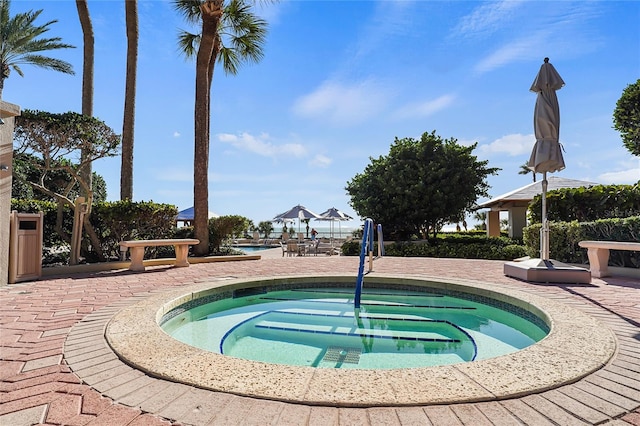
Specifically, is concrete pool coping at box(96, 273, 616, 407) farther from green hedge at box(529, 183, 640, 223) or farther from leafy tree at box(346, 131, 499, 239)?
leafy tree at box(346, 131, 499, 239)

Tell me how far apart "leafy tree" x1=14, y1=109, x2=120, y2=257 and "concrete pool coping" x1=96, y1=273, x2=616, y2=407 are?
6.82 meters

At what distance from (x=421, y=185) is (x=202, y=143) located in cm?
850

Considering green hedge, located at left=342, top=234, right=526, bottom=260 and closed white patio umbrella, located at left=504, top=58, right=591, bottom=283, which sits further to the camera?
green hedge, located at left=342, top=234, right=526, bottom=260

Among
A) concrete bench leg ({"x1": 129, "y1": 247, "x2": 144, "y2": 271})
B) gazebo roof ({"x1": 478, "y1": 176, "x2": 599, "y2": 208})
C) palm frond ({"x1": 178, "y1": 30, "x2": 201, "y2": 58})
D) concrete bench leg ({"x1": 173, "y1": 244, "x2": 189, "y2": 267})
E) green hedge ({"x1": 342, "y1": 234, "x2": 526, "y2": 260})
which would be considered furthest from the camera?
gazebo roof ({"x1": 478, "y1": 176, "x2": 599, "y2": 208})

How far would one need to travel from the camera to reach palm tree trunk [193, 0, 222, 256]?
10969mm

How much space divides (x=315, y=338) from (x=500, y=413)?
2372 millimetres

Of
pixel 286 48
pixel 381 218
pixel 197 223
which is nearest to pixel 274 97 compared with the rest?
pixel 286 48

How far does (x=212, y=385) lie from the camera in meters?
2.03

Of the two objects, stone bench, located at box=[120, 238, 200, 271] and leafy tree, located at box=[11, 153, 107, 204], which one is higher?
leafy tree, located at box=[11, 153, 107, 204]

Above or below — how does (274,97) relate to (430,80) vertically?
above

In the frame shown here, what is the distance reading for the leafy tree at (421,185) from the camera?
14.1 meters

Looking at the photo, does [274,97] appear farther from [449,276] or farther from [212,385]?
[212,385]

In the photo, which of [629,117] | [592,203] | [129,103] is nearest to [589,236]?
[592,203]

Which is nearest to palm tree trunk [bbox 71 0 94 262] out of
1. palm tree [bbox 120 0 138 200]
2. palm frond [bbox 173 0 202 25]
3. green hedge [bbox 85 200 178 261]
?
palm tree [bbox 120 0 138 200]
